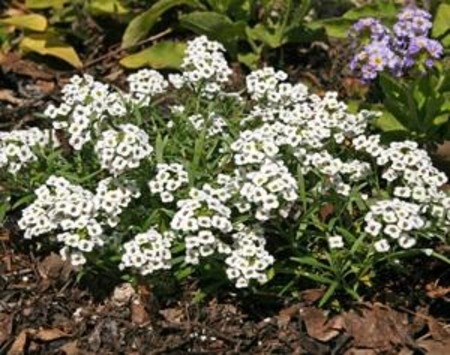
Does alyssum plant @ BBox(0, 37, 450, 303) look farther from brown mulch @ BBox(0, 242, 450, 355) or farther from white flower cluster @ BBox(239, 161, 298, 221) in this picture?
brown mulch @ BBox(0, 242, 450, 355)

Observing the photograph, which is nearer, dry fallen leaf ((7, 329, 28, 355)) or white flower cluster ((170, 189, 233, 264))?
white flower cluster ((170, 189, 233, 264))

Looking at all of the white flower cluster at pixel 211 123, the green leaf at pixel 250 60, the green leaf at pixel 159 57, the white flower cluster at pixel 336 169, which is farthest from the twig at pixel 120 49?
the white flower cluster at pixel 336 169

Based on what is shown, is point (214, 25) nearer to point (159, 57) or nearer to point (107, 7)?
point (159, 57)

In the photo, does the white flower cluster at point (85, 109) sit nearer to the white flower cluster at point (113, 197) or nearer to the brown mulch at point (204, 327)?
the white flower cluster at point (113, 197)

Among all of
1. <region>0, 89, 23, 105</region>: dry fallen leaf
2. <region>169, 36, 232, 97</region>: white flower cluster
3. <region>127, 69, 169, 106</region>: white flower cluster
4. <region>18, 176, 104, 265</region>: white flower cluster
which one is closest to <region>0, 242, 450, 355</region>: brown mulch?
<region>18, 176, 104, 265</region>: white flower cluster

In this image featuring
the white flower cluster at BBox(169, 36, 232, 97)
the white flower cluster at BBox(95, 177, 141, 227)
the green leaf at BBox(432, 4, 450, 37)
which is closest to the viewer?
the white flower cluster at BBox(95, 177, 141, 227)

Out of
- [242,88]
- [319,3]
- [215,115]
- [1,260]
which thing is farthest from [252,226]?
[319,3]

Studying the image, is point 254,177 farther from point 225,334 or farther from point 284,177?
point 225,334
